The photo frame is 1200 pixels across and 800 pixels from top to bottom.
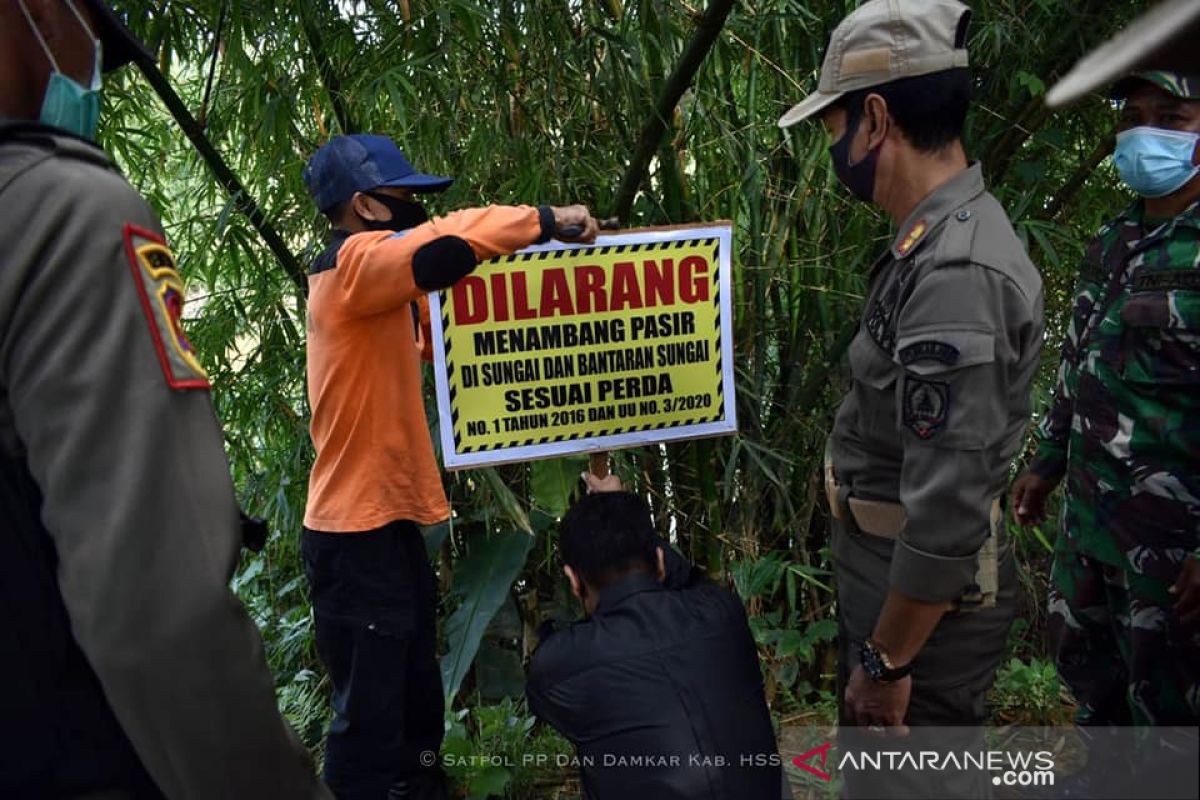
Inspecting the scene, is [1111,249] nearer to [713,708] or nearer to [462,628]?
[713,708]

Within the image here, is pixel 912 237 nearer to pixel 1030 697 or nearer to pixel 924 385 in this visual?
pixel 924 385

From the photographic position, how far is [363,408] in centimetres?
212

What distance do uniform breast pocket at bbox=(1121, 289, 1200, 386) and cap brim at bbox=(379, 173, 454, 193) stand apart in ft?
4.73

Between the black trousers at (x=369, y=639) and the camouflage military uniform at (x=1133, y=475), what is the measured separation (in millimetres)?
1434

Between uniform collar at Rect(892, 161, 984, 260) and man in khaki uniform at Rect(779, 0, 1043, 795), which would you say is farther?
uniform collar at Rect(892, 161, 984, 260)

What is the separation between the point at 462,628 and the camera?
2512 millimetres

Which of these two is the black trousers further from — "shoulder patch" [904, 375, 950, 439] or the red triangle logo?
"shoulder patch" [904, 375, 950, 439]

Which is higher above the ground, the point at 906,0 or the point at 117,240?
the point at 906,0

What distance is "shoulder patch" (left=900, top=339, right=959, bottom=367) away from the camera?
4.46 feet

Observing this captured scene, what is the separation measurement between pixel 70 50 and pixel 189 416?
0.42 m

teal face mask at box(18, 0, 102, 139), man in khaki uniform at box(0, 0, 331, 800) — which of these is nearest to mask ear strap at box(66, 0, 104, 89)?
teal face mask at box(18, 0, 102, 139)

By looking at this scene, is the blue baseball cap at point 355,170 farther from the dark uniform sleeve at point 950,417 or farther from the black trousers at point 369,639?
the dark uniform sleeve at point 950,417

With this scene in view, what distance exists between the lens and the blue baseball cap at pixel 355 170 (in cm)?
212

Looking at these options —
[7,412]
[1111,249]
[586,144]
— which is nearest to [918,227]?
[1111,249]
